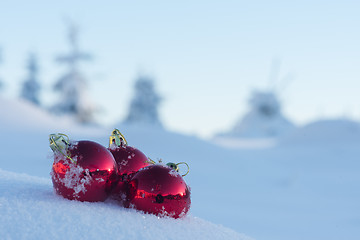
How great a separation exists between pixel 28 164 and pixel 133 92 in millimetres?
21249

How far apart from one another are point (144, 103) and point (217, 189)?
20849 mm

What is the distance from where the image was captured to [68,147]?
79.1 inches

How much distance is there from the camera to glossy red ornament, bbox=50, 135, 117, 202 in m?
1.92

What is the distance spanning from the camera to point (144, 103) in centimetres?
2700

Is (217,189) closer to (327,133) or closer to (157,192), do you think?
(157,192)

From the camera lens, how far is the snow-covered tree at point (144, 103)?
88.6ft

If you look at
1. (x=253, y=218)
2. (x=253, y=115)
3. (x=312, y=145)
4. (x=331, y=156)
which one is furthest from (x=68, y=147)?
(x=253, y=115)

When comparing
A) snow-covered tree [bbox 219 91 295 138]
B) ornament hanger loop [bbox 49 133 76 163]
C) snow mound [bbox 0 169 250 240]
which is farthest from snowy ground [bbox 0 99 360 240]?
snow-covered tree [bbox 219 91 295 138]

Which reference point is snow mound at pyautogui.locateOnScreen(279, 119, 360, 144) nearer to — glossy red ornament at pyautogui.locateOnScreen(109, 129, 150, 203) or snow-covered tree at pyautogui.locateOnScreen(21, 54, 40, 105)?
glossy red ornament at pyautogui.locateOnScreen(109, 129, 150, 203)

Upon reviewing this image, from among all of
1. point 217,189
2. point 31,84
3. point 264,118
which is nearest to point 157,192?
point 217,189

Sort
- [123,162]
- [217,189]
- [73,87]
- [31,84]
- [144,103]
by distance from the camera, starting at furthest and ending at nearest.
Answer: [144,103] < [31,84] < [73,87] < [217,189] < [123,162]

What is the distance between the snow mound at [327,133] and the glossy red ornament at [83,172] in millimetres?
11580

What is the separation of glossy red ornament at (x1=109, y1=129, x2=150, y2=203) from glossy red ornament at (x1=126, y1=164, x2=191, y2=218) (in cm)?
8

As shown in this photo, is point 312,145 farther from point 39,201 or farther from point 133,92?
point 133,92
